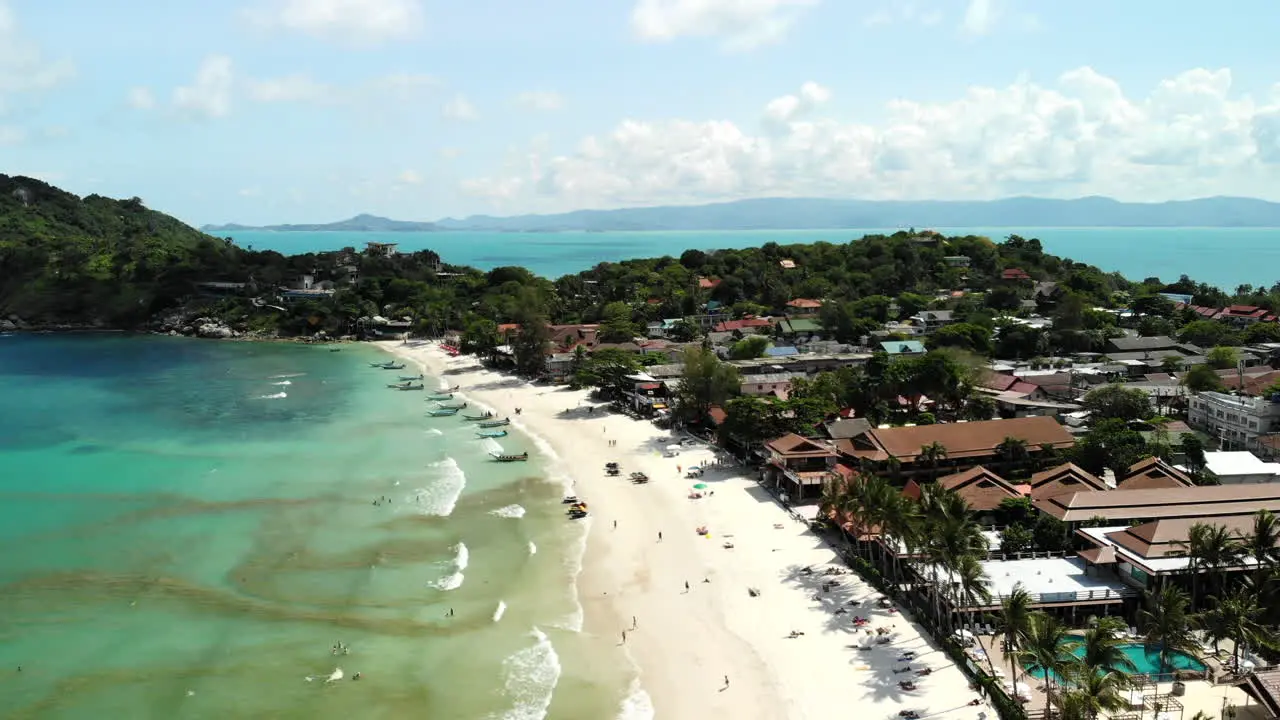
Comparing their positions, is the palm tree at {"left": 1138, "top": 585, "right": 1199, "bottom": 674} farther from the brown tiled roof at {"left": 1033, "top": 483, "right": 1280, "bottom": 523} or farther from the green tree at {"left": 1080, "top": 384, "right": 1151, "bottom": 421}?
the green tree at {"left": 1080, "top": 384, "right": 1151, "bottom": 421}

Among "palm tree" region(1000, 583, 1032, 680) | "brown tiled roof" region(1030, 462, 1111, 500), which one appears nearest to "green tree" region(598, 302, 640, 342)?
"brown tiled roof" region(1030, 462, 1111, 500)

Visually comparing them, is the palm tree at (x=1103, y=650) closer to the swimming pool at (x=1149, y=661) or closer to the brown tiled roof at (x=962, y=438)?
the swimming pool at (x=1149, y=661)

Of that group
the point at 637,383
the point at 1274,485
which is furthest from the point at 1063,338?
the point at 1274,485

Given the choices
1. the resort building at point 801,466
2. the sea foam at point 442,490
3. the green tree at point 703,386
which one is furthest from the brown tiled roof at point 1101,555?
the sea foam at point 442,490

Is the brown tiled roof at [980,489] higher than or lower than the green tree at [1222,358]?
lower

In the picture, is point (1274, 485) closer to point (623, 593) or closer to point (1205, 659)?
point (1205, 659)

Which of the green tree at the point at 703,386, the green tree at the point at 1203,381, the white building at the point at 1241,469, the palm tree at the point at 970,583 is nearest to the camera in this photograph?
the palm tree at the point at 970,583

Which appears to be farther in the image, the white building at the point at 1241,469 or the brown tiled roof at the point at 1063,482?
the white building at the point at 1241,469
